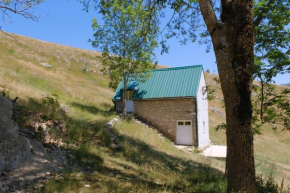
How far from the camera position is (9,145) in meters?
4.61

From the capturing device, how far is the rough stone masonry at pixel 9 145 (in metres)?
4.40

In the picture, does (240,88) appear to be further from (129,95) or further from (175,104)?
(129,95)

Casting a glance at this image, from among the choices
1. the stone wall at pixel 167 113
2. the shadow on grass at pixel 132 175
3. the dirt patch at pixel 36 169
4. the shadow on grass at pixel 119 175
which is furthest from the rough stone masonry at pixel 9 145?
the stone wall at pixel 167 113

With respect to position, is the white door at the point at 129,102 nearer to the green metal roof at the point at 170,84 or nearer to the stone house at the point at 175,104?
the stone house at the point at 175,104

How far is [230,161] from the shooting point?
4.43 metres

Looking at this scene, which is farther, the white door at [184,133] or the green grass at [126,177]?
the white door at [184,133]

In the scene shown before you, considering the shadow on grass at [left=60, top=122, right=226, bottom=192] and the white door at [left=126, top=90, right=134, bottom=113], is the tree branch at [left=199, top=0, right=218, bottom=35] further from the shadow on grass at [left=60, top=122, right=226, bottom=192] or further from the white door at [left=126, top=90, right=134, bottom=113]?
the white door at [left=126, top=90, right=134, bottom=113]

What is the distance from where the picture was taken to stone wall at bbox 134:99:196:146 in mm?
18078

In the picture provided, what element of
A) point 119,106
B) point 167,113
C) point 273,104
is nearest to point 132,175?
point 273,104

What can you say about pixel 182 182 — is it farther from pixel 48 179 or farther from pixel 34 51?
pixel 34 51

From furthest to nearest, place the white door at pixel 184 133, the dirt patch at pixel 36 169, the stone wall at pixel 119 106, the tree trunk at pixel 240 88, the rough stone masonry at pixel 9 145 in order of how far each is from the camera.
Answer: the stone wall at pixel 119 106, the white door at pixel 184 133, the rough stone masonry at pixel 9 145, the tree trunk at pixel 240 88, the dirt patch at pixel 36 169

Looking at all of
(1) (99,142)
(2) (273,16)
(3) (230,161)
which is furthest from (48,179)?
(2) (273,16)

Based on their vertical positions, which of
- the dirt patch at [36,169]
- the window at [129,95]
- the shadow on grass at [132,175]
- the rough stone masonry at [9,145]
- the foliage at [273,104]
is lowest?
the shadow on grass at [132,175]

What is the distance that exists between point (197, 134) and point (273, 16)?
1170 centimetres
